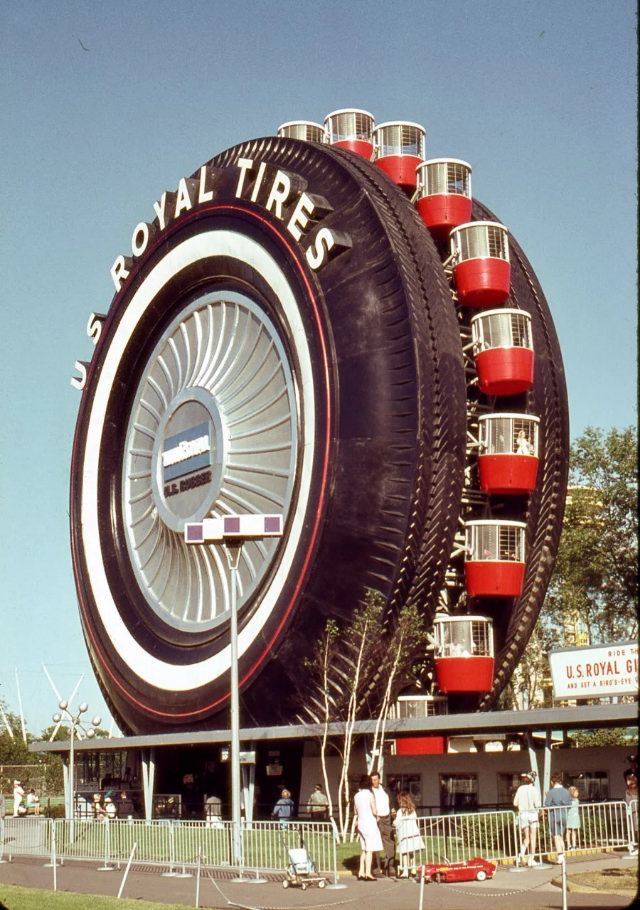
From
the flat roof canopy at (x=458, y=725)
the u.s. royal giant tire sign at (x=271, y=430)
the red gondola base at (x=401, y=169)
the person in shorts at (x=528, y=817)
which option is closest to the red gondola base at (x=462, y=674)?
the u.s. royal giant tire sign at (x=271, y=430)

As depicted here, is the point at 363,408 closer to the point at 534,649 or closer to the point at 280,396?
the point at 280,396

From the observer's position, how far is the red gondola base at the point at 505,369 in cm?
4456

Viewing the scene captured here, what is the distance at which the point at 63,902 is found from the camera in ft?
75.2

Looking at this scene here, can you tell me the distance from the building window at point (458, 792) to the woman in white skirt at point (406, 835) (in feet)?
44.7

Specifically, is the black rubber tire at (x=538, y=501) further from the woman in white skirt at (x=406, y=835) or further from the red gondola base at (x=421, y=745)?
the woman in white skirt at (x=406, y=835)

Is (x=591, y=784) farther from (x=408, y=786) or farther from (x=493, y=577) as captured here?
(x=493, y=577)

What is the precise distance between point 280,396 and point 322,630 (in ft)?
42.2

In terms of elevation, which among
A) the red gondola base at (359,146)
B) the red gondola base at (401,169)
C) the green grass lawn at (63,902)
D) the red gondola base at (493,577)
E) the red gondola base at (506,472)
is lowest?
the green grass lawn at (63,902)

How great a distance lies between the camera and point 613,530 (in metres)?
68.1

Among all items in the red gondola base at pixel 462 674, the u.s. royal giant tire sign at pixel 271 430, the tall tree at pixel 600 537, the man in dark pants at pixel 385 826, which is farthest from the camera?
the tall tree at pixel 600 537

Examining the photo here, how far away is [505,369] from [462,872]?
24.4 meters

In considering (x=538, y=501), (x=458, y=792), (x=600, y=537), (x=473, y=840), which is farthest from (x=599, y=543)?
(x=473, y=840)

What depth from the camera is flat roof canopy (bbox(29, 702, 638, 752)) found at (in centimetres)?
3253

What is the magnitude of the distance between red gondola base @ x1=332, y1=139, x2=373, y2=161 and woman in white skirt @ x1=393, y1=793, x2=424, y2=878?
123 feet
